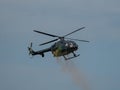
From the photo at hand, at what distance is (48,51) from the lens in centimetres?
16738

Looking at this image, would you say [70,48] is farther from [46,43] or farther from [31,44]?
[31,44]

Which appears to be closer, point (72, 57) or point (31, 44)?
point (72, 57)

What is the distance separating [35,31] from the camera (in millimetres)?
159125

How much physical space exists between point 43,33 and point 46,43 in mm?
2740

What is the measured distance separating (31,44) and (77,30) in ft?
67.3

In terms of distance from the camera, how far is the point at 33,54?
171375 mm

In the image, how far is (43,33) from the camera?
533 ft

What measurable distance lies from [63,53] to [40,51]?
11.5 meters

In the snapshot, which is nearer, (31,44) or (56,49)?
(56,49)

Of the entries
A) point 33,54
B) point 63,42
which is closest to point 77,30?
point 63,42

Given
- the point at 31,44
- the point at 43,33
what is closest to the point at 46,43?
the point at 43,33

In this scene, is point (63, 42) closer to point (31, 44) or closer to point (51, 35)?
Result: point (51, 35)

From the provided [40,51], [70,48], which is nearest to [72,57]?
[70,48]

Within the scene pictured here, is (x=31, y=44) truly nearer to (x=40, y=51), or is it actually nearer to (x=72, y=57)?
(x=40, y=51)
